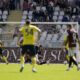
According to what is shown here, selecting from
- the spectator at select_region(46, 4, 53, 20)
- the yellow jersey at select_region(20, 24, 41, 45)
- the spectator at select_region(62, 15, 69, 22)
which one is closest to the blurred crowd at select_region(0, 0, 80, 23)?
the spectator at select_region(46, 4, 53, 20)

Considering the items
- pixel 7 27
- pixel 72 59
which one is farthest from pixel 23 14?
pixel 72 59

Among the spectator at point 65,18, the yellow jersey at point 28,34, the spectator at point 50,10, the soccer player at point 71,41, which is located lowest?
the spectator at point 65,18

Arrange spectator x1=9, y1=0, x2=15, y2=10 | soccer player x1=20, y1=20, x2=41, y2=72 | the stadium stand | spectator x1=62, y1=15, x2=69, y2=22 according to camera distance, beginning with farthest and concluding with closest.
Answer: spectator x1=9, y1=0, x2=15, y2=10 → the stadium stand → spectator x1=62, y1=15, x2=69, y2=22 → soccer player x1=20, y1=20, x2=41, y2=72

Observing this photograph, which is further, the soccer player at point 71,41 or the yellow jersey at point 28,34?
the soccer player at point 71,41

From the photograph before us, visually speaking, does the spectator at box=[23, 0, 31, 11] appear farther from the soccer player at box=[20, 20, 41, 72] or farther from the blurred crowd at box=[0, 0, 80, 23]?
the soccer player at box=[20, 20, 41, 72]

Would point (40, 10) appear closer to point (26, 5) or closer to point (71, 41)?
point (26, 5)

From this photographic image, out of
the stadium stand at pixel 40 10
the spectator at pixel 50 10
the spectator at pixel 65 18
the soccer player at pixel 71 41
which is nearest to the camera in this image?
the soccer player at pixel 71 41

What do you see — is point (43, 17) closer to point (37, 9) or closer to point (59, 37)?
point (37, 9)

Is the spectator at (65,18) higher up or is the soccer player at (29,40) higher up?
the soccer player at (29,40)

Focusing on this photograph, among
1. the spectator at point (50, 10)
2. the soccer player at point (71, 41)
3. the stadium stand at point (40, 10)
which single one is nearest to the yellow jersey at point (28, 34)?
the soccer player at point (71, 41)

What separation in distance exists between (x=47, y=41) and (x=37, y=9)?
10414 millimetres

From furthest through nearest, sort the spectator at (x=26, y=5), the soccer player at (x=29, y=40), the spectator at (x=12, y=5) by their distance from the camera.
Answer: the spectator at (x=26, y=5) < the spectator at (x=12, y=5) < the soccer player at (x=29, y=40)

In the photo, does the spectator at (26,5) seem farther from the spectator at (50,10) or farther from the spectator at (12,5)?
the spectator at (50,10)

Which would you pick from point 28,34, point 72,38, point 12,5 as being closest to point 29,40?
point 28,34
